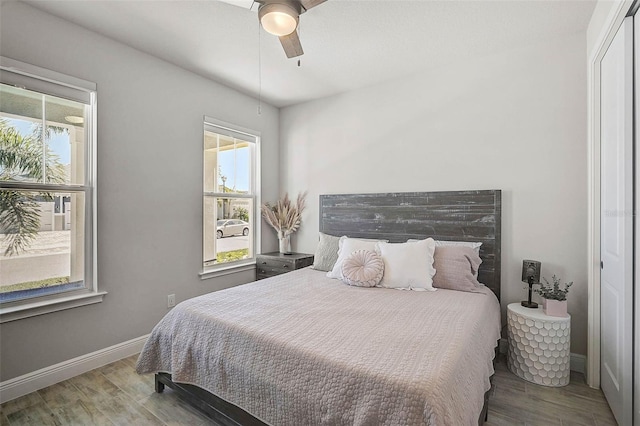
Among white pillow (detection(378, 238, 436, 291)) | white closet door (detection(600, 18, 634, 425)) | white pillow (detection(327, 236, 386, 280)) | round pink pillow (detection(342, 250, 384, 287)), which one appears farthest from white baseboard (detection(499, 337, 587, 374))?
white pillow (detection(327, 236, 386, 280))

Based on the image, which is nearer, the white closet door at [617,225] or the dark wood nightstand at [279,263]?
the white closet door at [617,225]

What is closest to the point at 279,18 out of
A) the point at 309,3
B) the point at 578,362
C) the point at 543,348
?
the point at 309,3

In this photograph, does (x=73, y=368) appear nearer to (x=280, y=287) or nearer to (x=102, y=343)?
(x=102, y=343)

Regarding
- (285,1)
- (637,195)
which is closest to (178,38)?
(285,1)

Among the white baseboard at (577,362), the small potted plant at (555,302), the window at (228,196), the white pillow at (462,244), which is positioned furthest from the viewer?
the window at (228,196)

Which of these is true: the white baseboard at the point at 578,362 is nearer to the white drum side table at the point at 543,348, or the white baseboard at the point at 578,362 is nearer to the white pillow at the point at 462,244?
the white drum side table at the point at 543,348

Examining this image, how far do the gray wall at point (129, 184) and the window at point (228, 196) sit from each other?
0.18m

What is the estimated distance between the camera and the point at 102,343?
8.46 feet

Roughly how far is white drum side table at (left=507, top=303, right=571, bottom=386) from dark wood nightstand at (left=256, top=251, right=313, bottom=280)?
7.19ft

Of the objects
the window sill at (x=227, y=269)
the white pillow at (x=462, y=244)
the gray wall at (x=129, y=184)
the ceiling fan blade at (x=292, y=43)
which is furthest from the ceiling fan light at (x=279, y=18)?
the window sill at (x=227, y=269)

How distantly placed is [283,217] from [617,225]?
10.1 feet

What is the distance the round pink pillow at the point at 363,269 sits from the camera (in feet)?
8.39

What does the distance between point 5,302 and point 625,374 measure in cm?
389

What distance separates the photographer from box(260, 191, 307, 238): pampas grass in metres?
3.99
